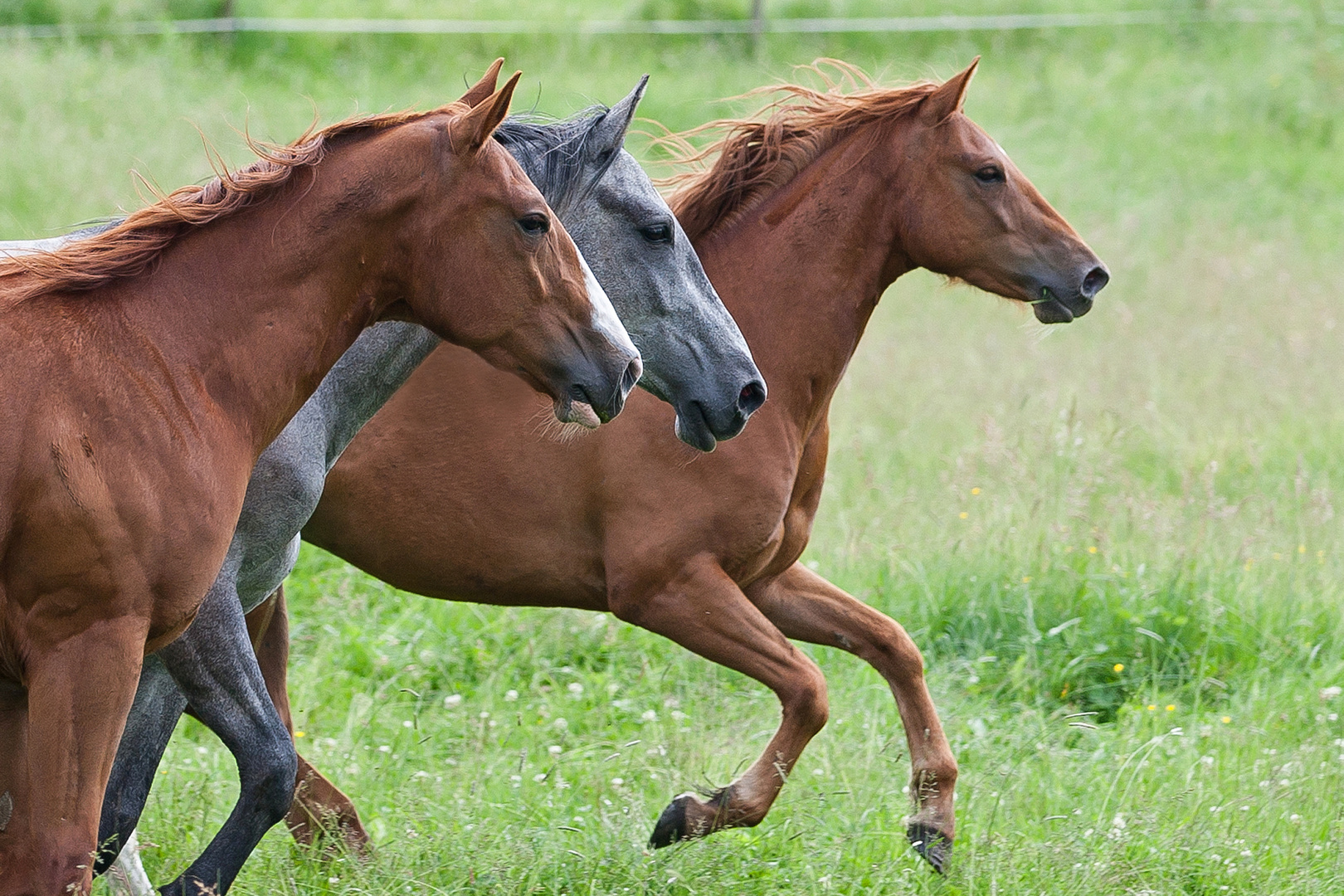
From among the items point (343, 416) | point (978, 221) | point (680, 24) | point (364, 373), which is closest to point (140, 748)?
point (343, 416)

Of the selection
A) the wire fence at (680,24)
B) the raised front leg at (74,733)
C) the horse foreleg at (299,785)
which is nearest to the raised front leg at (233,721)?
the horse foreleg at (299,785)

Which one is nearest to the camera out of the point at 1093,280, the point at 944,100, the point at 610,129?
the point at 610,129

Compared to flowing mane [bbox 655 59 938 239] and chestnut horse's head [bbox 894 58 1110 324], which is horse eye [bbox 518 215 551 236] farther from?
chestnut horse's head [bbox 894 58 1110 324]

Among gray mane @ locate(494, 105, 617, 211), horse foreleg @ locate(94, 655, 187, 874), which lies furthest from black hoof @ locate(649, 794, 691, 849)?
gray mane @ locate(494, 105, 617, 211)

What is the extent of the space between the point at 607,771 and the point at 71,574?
2.19m

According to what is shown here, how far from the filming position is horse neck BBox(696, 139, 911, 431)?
3.94m

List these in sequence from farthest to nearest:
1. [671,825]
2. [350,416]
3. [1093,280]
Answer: [1093,280] < [671,825] < [350,416]

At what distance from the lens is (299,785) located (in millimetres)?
3680

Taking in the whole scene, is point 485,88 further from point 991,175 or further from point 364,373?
point 991,175

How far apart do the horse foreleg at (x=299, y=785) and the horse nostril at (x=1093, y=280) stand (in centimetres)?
232

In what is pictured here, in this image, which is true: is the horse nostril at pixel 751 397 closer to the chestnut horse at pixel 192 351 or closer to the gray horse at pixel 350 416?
the gray horse at pixel 350 416

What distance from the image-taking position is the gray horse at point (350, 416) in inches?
128

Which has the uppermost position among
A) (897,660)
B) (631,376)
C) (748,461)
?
(631,376)

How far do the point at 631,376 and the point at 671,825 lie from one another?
1472 millimetres
